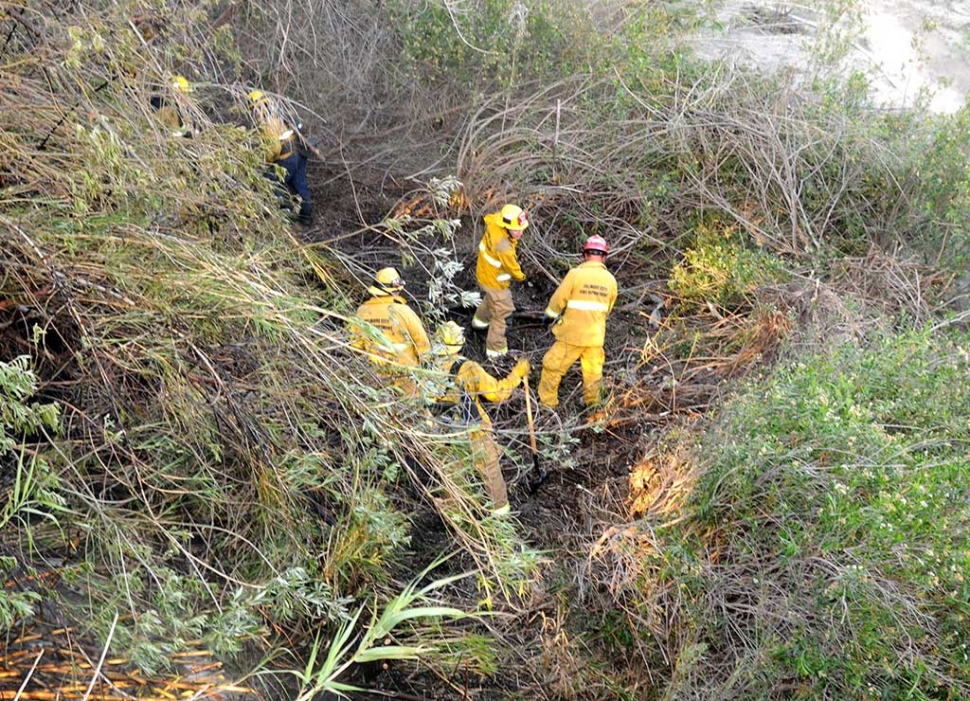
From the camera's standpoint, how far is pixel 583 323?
6832 millimetres

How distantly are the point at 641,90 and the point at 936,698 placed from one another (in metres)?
6.67

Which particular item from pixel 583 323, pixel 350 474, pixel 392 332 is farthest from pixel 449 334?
pixel 583 323

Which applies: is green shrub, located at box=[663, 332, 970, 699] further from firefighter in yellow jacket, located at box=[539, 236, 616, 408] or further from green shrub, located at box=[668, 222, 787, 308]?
green shrub, located at box=[668, 222, 787, 308]

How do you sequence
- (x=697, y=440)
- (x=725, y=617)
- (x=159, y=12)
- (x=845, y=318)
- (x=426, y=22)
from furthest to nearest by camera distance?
(x=426, y=22) → (x=845, y=318) → (x=697, y=440) → (x=159, y=12) → (x=725, y=617)

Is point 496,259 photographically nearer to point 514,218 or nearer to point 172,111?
point 514,218

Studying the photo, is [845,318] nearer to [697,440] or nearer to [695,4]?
[697,440]

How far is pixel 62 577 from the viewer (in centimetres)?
351

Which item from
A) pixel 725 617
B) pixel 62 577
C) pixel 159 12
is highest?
pixel 159 12

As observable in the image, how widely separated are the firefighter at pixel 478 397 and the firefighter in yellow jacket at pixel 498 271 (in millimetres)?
983

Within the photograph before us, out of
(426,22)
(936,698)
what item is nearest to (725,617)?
(936,698)

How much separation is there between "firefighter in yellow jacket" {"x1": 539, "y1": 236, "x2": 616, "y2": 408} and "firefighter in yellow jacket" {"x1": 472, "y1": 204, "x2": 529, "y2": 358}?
0.69 metres

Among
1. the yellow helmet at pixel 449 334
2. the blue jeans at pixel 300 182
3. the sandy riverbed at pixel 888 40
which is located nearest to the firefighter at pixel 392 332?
the yellow helmet at pixel 449 334

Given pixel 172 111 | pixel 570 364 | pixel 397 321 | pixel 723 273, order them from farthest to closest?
pixel 723 273 → pixel 570 364 → pixel 397 321 → pixel 172 111

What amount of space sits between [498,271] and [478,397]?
4.86 feet
